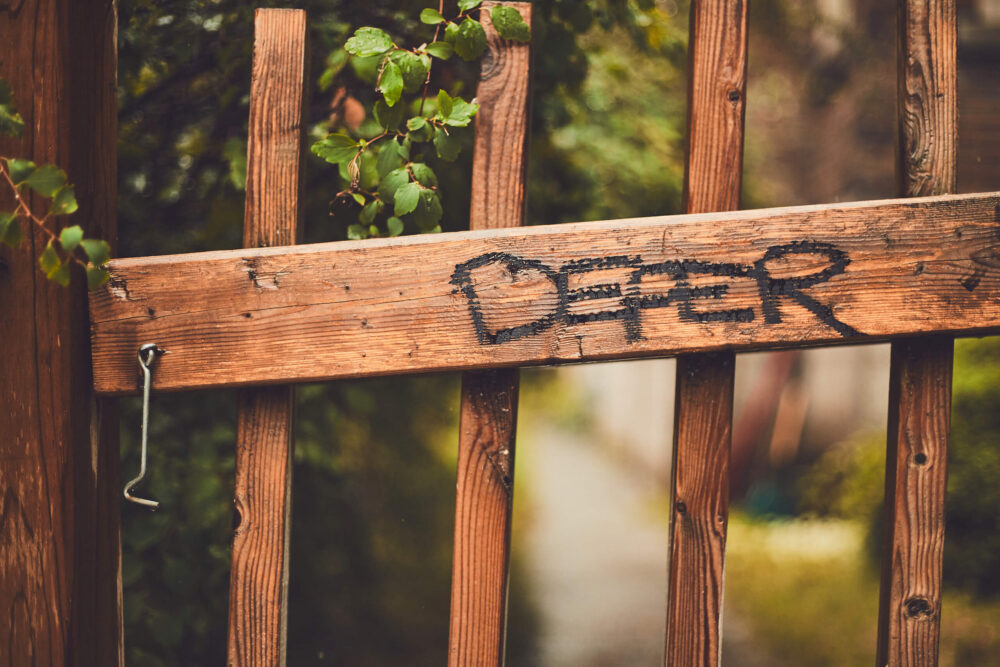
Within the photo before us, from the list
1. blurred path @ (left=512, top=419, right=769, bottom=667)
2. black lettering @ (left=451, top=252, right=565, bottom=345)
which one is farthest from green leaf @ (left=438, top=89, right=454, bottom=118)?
blurred path @ (left=512, top=419, right=769, bottom=667)

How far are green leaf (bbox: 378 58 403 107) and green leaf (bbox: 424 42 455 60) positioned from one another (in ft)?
0.18

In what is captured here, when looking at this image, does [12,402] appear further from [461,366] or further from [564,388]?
[564,388]

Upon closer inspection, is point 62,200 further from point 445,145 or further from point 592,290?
point 592,290

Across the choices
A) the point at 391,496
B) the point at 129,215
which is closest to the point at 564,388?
the point at 391,496

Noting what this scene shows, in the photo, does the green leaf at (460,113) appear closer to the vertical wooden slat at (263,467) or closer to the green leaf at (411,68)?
the green leaf at (411,68)

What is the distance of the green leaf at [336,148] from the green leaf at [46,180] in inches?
12.0

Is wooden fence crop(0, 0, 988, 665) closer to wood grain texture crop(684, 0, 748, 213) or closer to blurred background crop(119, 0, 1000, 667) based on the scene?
wood grain texture crop(684, 0, 748, 213)

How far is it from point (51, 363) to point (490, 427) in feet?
1.88

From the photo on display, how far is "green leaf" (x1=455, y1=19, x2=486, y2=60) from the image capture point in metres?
0.85

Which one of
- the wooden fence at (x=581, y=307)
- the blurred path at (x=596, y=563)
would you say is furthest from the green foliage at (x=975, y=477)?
the wooden fence at (x=581, y=307)

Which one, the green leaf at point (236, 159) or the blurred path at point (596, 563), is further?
the blurred path at point (596, 563)

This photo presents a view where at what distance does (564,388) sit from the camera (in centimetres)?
706

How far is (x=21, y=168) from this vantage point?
0.71 m

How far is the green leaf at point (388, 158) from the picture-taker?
35.3 inches
